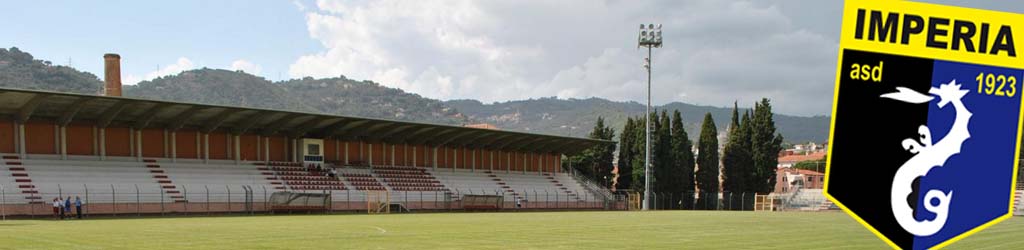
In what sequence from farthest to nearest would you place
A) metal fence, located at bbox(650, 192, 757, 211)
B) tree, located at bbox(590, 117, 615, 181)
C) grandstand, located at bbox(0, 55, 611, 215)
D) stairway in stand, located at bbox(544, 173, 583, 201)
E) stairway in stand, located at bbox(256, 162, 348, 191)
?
tree, located at bbox(590, 117, 615, 181)
metal fence, located at bbox(650, 192, 757, 211)
stairway in stand, located at bbox(544, 173, 583, 201)
stairway in stand, located at bbox(256, 162, 348, 191)
grandstand, located at bbox(0, 55, 611, 215)

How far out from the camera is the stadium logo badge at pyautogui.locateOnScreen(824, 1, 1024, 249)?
3.43 meters

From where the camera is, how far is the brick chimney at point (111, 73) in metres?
50.3

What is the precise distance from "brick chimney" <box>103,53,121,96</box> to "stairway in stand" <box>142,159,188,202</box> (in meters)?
8.82

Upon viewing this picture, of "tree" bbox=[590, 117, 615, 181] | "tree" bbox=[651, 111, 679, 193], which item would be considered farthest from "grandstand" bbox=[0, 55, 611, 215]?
"tree" bbox=[590, 117, 615, 181]

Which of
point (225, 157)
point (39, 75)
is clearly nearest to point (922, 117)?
point (225, 157)

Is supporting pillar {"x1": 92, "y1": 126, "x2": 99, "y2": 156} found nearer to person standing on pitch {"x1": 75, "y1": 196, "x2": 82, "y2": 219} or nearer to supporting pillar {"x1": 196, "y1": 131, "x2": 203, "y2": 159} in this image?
supporting pillar {"x1": 196, "y1": 131, "x2": 203, "y2": 159}

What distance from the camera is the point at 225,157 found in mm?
48781

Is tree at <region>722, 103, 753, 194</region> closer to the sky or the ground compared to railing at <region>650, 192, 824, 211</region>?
closer to the sky

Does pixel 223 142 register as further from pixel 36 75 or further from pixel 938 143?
pixel 36 75

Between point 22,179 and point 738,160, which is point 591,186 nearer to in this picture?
point 738,160

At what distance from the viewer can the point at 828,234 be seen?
907 inches

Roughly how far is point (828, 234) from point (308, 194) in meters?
28.4

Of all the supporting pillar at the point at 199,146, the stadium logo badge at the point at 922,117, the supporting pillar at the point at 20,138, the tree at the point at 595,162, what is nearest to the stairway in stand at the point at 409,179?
the supporting pillar at the point at 199,146

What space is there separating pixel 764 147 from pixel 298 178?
42016 millimetres
